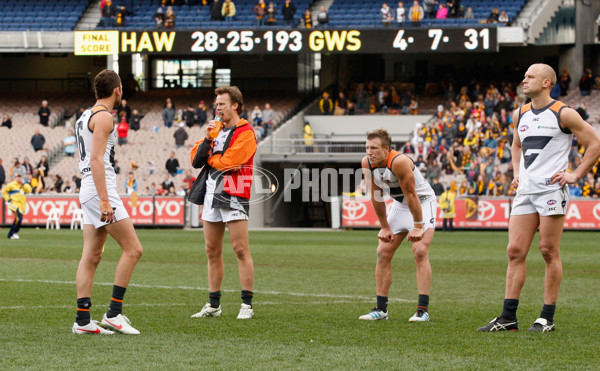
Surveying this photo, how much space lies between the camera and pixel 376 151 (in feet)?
32.2

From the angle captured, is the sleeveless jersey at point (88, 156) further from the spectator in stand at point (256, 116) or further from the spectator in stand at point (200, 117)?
the spectator in stand at point (200, 117)

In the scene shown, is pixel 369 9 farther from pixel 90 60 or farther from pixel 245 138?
pixel 245 138

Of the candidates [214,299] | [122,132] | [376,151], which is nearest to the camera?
[376,151]

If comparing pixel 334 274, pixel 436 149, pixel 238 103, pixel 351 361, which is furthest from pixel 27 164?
pixel 351 361

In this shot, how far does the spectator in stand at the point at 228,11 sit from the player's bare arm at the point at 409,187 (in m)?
35.5

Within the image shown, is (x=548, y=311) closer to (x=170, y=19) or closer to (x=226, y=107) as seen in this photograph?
(x=226, y=107)

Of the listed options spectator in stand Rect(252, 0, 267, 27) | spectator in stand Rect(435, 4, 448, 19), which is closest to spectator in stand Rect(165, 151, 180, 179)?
spectator in stand Rect(252, 0, 267, 27)

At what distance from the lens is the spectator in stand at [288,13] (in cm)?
4316

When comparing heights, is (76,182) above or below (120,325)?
above

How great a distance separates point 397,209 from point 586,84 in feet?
110

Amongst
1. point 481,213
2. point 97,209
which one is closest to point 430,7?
point 481,213

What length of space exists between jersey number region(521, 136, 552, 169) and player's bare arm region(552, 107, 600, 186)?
23cm

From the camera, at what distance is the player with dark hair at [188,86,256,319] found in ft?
33.0

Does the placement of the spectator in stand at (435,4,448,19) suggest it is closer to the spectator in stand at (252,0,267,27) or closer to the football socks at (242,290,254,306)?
the spectator in stand at (252,0,267,27)
